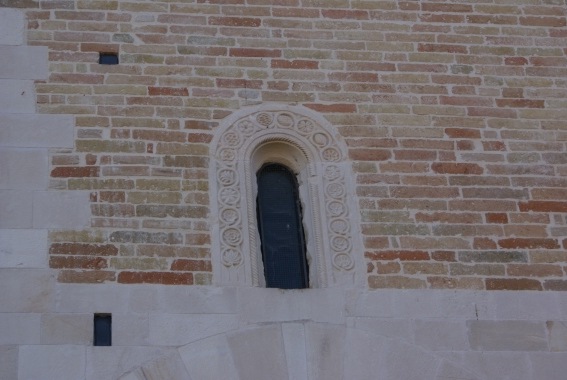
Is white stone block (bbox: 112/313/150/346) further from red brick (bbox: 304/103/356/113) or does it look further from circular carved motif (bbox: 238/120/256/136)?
red brick (bbox: 304/103/356/113)

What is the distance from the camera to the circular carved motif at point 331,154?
7.83 m

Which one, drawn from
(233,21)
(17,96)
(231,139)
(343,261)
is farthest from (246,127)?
(17,96)

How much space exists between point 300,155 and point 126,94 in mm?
1183

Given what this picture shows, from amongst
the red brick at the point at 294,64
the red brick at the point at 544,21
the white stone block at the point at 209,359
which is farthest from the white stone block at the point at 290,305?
the red brick at the point at 544,21

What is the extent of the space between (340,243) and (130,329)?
141 centimetres

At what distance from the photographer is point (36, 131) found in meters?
7.62

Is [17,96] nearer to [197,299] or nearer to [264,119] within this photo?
[264,119]

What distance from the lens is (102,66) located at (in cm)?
798

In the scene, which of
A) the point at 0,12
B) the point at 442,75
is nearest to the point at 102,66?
the point at 0,12

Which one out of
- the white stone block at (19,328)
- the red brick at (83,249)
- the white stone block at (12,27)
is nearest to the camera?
the white stone block at (19,328)

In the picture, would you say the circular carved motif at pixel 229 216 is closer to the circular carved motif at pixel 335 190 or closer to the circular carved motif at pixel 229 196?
the circular carved motif at pixel 229 196

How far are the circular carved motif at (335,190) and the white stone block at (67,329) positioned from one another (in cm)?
171

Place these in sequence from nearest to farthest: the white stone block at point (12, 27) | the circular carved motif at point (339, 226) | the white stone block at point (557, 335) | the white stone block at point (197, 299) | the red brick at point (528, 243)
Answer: the white stone block at point (197, 299)
the white stone block at point (557, 335)
the circular carved motif at point (339, 226)
the red brick at point (528, 243)
the white stone block at point (12, 27)

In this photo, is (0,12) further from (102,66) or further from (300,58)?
(300,58)
